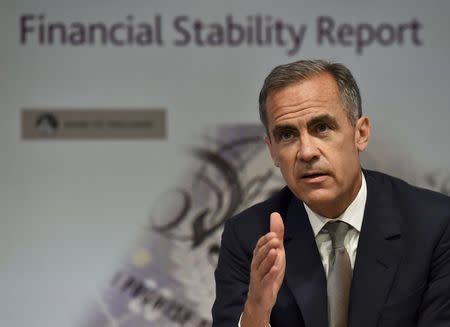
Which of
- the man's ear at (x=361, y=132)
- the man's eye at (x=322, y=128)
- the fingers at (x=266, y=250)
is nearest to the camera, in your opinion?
the fingers at (x=266, y=250)

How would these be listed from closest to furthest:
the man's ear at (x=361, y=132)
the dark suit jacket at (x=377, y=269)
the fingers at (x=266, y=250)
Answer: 1. the fingers at (x=266, y=250)
2. the dark suit jacket at (x=377, y=269)
3. the man's ear at (x=361, y=132)

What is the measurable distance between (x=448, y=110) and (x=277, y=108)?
186 cm

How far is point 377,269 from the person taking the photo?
5.99 feet

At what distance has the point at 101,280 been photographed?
3.39 meters

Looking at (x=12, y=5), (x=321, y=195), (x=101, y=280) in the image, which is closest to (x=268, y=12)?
(x=12, y=5)

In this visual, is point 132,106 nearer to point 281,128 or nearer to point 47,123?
point 47,123

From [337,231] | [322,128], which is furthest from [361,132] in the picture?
[337,231]

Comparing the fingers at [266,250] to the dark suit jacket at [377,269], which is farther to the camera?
the dark suit jacket at [377,269]

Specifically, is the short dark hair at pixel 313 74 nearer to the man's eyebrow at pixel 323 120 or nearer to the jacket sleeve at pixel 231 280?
the man's eyebrow at pixel 323 120

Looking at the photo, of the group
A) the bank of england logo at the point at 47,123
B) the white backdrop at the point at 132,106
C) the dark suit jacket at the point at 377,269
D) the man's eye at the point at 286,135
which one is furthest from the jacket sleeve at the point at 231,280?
the bank of england logo at the point at 47,123

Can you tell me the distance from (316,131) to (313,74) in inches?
6.5

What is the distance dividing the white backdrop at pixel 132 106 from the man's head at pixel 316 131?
1495 millimetres

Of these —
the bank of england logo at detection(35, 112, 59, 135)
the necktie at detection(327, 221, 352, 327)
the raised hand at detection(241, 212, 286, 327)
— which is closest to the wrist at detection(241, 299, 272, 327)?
the raised hand at detection(241, 212, 286, 327)

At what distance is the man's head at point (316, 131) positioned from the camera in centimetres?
185
